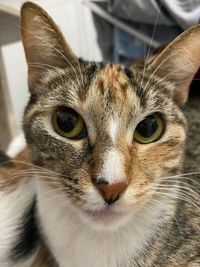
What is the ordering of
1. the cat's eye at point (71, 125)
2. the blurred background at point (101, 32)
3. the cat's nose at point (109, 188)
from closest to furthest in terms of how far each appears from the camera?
the cat's nose at point (109, 188) → the cat's eye at point (71, 125) → the blurred background at point (101, 32)

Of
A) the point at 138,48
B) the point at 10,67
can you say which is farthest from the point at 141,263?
the point at 138,48

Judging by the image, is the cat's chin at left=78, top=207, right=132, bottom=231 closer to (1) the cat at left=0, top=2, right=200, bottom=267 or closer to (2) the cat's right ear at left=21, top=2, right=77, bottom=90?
(1) the cat at left=0, top=2, right=200, bottom=267

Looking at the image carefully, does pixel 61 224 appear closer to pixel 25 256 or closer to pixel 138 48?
pixel 25 256

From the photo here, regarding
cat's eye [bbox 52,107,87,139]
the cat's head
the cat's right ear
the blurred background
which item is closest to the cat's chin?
the cat's head

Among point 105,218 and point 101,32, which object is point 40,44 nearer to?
point 105,218

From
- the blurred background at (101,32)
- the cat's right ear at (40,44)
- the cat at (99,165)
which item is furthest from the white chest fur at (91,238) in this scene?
the blurred background at (101,32)

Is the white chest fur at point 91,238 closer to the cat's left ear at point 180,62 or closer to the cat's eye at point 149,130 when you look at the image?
the cat's eye at point 149,130
